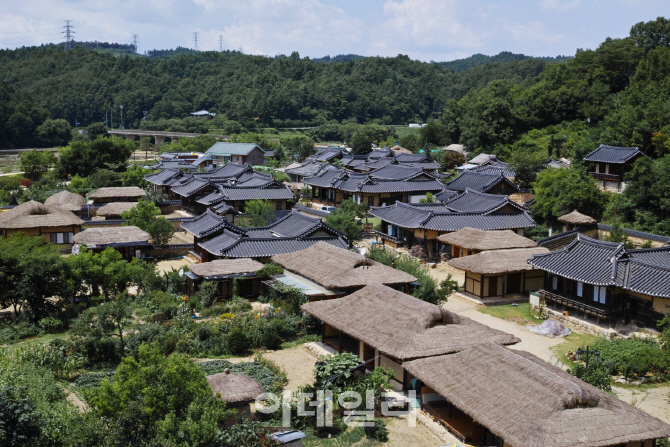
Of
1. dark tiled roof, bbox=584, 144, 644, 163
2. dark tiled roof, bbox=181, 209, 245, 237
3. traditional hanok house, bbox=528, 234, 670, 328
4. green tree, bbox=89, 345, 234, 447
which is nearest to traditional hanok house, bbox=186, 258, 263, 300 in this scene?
dark tiled roof, bbox=181, 209, 245, 237

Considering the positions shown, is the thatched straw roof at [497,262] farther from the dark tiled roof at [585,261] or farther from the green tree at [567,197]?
the green tree at [567,197]

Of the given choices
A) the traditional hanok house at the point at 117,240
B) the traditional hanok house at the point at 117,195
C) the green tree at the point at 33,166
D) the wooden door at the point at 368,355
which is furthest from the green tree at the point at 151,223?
the green tree at the point at 33,166

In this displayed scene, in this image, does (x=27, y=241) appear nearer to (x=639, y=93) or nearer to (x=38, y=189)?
(x=38, y=189)

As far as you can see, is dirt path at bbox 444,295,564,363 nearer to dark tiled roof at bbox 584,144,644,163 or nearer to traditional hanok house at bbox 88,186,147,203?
dark tiled roof at bbox 584,144,644,163

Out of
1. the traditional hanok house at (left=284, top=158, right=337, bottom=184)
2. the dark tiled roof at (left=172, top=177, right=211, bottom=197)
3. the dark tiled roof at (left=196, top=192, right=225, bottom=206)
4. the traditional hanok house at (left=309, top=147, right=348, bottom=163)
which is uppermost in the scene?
the traditional hanok house at (left=309, top=147, right=348, bottom=163)

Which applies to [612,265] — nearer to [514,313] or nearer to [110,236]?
[514,313]

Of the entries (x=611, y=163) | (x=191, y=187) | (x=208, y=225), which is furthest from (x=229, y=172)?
(x=611, y=163)
